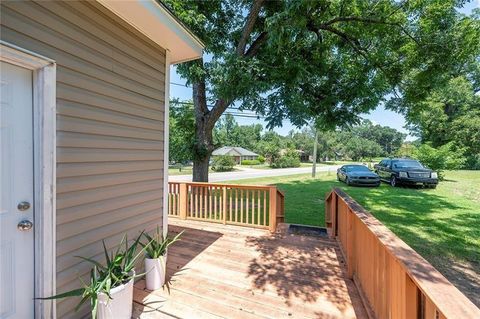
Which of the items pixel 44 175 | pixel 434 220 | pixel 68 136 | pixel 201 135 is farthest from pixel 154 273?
pixel 434 220

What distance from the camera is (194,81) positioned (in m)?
5.73

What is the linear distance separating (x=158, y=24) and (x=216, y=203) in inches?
142

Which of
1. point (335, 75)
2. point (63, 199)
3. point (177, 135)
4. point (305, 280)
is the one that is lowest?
point (305, 280)

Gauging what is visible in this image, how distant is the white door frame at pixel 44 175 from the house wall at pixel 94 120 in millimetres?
75

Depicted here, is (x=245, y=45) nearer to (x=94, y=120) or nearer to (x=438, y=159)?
(x=94, y=120)

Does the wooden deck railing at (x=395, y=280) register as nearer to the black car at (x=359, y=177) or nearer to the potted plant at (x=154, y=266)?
the potted plant at (x=154, y=266)

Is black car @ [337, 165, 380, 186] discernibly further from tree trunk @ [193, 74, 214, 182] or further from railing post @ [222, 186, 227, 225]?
railing post @ [222, 186, 227, 225]

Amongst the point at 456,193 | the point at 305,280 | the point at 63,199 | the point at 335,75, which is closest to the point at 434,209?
the point at 456,193

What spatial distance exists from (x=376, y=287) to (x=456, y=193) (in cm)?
1030

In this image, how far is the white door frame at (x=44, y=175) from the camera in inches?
67.2

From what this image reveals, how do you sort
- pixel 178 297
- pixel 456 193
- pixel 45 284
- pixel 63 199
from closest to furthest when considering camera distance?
pixel 45 284, pixel 63 199, pixel 178 297, pixel 456 193

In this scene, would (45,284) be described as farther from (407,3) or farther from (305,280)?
(407,3)

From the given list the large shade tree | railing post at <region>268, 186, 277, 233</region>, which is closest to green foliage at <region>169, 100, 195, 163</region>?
the large shade tree

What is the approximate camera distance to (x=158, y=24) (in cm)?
257
